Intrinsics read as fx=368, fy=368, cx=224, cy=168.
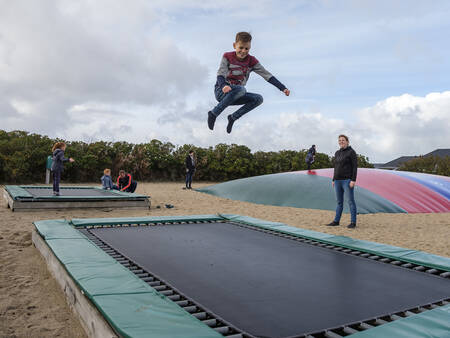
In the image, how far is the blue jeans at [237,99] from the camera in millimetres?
1931

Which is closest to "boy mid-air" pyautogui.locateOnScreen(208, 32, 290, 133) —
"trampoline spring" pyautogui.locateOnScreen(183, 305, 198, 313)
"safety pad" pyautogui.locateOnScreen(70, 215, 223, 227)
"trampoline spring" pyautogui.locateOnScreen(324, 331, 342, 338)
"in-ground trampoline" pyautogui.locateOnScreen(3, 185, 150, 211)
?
"trampoline spring" pyautogui.locateOnScreen(183, 305, 198, 313)

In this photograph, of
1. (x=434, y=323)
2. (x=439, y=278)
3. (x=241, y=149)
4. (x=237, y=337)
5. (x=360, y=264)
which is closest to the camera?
(x=237, y=337)

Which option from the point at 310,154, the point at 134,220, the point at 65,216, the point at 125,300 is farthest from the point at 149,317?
the point at 310,154

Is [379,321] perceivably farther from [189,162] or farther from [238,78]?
[189,162]

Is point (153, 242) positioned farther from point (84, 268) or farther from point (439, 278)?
point (439, 278)

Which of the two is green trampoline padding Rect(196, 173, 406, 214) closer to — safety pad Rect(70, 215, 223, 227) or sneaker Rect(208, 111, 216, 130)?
safety pad Rect(70, 215, 223, 227)

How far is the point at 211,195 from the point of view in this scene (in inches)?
341

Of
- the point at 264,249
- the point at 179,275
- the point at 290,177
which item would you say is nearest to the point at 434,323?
the point at 179,275

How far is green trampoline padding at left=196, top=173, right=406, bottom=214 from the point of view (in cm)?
652

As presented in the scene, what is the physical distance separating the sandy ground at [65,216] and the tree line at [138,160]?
425 cm

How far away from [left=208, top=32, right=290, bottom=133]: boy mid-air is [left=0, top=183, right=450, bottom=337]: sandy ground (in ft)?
4.40

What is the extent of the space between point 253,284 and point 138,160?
10.6 m

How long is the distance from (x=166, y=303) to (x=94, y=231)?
6.96ft

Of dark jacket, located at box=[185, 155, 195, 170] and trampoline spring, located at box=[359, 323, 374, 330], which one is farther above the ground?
dark jacket, located at box=[185, 155, 195, 170]
